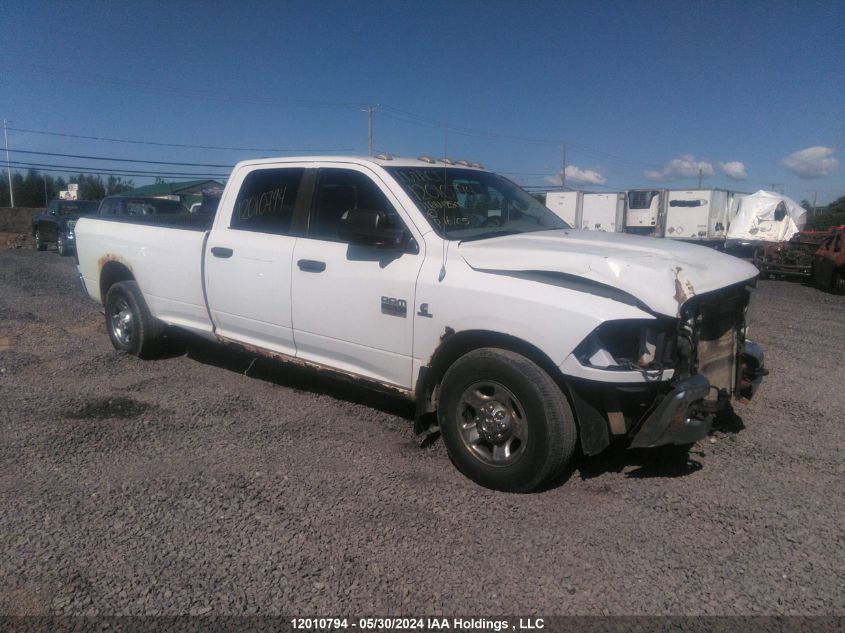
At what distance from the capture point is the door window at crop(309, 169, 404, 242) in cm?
448

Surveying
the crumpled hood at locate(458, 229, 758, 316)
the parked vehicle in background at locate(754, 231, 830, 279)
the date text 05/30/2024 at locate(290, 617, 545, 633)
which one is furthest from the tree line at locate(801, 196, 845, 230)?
the date text 05/30/2024 at locate(290, 617, 545, 633)

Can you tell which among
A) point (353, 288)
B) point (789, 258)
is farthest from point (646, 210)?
point (353, 288)

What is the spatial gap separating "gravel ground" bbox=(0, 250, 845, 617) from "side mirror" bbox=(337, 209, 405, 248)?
140 cm

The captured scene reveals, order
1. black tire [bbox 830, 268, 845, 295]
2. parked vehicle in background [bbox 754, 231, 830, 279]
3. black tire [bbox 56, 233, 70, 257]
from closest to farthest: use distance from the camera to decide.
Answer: black tire [bbox 830, 268, 845, 295], parked vehicle in background [bbox 754, 231, 830, 279], black tire [bbox 56, 233, 70, 257]

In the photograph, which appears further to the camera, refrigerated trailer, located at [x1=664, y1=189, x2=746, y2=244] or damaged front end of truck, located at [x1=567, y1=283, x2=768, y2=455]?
refrigerated trailer, located at [x1=664, y1=189, x2=746, y2=244]

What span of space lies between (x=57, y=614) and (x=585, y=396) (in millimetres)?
2602

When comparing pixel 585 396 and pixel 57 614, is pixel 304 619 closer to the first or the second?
pixel 57 614

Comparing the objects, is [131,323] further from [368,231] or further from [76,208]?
[76,208]

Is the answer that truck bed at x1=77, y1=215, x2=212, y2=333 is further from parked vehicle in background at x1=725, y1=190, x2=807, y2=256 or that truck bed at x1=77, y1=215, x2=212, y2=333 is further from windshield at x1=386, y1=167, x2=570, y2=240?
parked vehicle in background at x1=725, y1=190, x2=807, y2=256

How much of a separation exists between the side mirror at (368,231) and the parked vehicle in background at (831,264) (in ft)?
44.9

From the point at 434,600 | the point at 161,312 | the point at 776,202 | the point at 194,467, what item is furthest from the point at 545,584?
the point at 776,202

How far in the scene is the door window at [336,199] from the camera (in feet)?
14.7

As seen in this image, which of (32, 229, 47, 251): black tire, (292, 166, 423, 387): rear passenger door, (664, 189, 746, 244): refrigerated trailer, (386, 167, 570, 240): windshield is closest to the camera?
(292, 166, 423, 387): rear passenger door

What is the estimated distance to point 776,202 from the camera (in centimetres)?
2242
